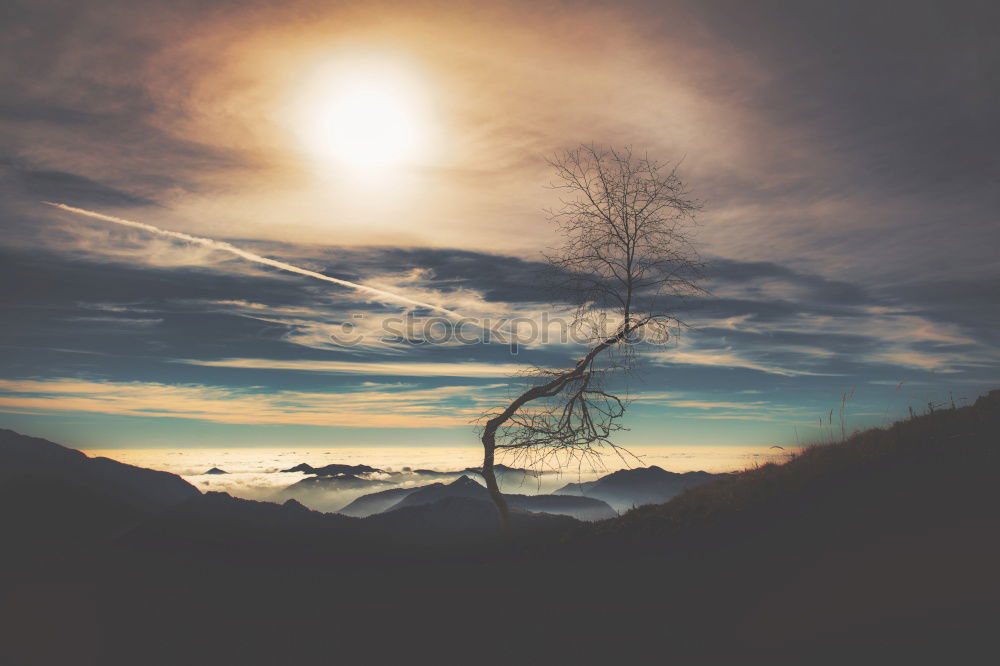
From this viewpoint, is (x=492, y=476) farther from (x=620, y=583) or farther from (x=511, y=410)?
(x=620, y=583)

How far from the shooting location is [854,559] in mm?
9305

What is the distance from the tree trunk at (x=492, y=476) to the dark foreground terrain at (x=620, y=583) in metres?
0.68

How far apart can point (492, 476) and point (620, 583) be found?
611 centimetres

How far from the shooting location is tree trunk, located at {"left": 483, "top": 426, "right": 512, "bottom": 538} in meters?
16.4

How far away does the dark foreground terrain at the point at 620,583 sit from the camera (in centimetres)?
823

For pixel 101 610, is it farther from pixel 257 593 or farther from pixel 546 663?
pixel 546 663

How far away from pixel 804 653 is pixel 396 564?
986 cm

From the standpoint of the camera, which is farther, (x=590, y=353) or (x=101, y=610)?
(x=590, y=353)

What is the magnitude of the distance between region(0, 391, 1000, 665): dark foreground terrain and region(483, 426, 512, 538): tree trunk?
0.68 meters

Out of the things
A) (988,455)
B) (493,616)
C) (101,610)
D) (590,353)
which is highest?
(590,353)

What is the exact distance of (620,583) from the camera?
10938 mm

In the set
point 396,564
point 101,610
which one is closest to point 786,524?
point 396,564

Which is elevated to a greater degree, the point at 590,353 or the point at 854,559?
the point at 590,353

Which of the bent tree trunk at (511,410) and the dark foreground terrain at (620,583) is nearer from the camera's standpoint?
the dark foreground terrain at (620,583)
